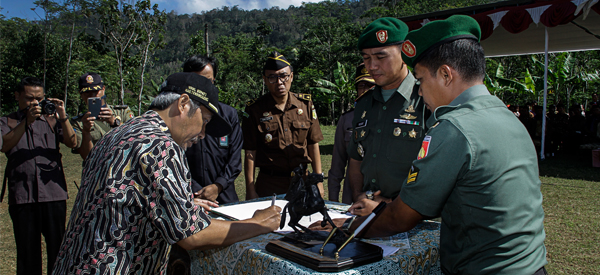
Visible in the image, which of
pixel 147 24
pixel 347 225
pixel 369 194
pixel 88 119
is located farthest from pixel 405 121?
pixel 147 24

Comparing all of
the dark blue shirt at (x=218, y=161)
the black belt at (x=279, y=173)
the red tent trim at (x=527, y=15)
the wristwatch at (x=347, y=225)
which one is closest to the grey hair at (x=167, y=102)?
the wristwatch at (x=347, y=225)

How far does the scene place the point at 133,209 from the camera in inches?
54.8

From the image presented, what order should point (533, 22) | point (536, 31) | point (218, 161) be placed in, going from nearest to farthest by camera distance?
point (218, 161) < point (533, 22) < point (536, 31)

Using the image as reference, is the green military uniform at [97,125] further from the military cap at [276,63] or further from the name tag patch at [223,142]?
the military cap at [276,63]

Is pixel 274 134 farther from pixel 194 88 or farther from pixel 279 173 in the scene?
pixel 194 88

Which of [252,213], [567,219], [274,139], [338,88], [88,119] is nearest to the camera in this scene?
[252,213]

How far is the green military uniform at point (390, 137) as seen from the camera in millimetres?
2107

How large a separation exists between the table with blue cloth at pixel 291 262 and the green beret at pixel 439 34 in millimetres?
741

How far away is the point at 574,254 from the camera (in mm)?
3857

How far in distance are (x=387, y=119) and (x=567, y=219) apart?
13.9 ft

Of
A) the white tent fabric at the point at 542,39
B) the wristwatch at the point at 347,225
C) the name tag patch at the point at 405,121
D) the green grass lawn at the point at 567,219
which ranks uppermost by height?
the white tent fabric at the point at 542,39

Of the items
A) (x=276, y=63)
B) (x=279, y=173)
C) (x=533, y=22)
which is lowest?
(x=279, y=173)

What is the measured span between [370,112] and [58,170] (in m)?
2.64

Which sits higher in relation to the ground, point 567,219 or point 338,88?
point 338,88
